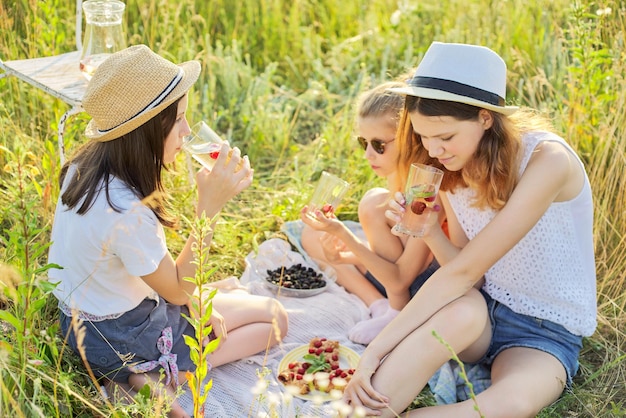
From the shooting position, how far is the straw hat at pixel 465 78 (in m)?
2.75

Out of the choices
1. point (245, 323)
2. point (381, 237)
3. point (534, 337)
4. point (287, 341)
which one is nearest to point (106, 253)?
point (245, 323)

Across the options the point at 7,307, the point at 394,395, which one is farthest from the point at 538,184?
the point at 7,307

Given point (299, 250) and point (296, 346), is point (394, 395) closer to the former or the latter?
point (296, 346)

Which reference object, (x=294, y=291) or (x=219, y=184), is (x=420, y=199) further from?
(x=294, y=291)

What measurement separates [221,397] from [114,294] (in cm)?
66

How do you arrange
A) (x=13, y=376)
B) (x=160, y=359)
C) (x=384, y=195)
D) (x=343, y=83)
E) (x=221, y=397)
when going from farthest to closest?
(x=343, y=83)
(x=384, y=195)
(x=221, y=397)
(x=160, y=359)
(x=13, y=376)

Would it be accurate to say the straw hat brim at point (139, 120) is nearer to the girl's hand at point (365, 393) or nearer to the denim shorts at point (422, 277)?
the girl's hand at point (365, 393)

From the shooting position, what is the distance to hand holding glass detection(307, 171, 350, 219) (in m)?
3.29

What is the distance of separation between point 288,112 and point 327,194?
213 centimetres

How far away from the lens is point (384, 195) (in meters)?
3.70

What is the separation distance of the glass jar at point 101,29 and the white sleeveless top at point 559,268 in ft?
6.43

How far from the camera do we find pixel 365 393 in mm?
2713

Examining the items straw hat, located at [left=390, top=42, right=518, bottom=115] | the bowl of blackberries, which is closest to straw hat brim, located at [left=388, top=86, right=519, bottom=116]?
straw hat, located at [left=390, top=42, right=518, bottom=115]

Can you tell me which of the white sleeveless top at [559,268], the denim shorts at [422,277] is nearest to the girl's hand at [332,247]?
the denim shorts at [422,277]
